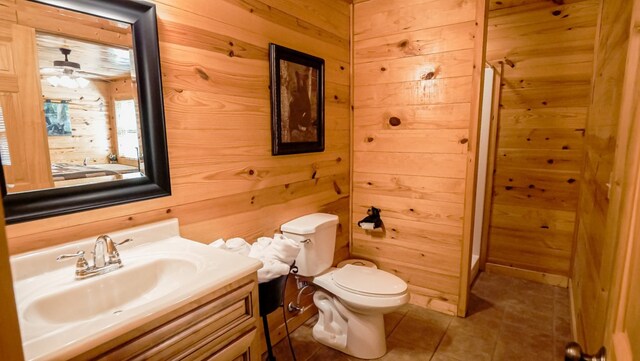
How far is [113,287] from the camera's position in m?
1.18

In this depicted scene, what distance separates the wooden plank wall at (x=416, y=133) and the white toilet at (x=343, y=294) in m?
0.59

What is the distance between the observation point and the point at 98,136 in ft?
4.15

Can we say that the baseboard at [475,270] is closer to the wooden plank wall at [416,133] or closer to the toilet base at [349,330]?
the wooden plank wall at [416,133]

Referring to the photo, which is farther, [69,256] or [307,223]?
[307,223]

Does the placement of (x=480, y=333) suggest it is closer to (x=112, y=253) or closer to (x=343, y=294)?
(x=343, y=294)

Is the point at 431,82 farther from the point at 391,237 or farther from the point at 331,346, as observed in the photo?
the point at 331,346

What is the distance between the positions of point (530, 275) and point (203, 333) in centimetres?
301


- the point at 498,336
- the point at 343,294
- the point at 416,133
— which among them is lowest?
the point at 498,336

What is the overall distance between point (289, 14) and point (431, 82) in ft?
3.49

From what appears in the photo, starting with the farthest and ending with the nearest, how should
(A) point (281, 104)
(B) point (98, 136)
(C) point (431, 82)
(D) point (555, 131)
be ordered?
(D) point (555, 131)
(C) point (431, 82)
(A) point (281, 104)
(B) point (98, 136)

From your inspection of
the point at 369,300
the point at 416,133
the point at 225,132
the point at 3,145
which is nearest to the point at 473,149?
the point at 416,133

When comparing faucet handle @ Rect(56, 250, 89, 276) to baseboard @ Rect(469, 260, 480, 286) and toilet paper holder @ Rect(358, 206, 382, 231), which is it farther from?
baseboard @ Rect(469, 260, 480, 286)

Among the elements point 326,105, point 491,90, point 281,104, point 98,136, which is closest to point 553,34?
point 491,90

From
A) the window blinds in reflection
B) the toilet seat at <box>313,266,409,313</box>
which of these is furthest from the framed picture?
the window blinds in reflection
